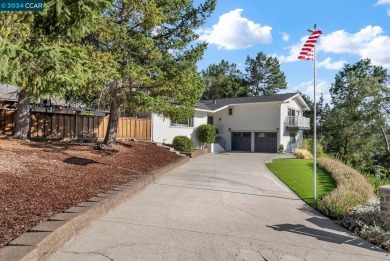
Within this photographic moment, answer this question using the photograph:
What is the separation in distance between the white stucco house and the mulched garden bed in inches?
730

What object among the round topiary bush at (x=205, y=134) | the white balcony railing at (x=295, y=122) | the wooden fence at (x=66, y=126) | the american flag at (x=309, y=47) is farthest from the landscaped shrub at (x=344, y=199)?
the white balcony railing at (x=295, y=122)

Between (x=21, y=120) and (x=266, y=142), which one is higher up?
(x=21, y=120)

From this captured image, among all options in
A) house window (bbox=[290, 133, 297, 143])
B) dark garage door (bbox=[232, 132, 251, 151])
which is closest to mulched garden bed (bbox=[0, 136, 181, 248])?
dark garage door (bbox=[232, 132, 251, 151])

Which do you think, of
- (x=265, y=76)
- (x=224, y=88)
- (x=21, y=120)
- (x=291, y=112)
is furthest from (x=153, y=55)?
(x=265, y=76)

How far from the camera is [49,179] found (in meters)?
7.98

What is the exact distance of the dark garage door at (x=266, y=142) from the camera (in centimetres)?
3409

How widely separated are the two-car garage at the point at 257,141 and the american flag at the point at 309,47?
23.0m

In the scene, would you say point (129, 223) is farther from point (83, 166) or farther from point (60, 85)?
point (83, 166)

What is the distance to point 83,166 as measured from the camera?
35.1 ft

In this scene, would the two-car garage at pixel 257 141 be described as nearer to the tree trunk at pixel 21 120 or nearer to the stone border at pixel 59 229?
the tree trunk at pixel 21 120

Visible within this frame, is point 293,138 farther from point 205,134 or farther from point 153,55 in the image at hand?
point 153,55

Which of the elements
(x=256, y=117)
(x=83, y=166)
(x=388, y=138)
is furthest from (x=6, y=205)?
(x=388, y=138)

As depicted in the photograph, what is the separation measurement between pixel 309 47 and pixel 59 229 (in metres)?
10.3

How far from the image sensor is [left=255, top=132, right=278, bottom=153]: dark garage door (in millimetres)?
34094
